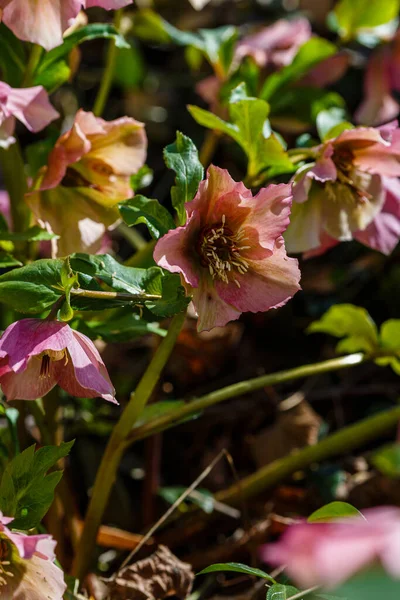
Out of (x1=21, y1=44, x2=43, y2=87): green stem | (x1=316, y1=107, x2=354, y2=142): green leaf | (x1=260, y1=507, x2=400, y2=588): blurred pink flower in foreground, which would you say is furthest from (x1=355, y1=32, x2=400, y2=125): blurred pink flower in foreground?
(x1=260, y1=507, x2=400, y2=588): blurred pink flower in foreground

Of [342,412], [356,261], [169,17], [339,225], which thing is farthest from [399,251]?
[169,17]

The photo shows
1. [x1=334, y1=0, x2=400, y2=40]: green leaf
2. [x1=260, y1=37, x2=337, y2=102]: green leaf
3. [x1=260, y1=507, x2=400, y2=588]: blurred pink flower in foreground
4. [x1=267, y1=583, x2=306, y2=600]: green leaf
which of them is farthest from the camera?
[x1=334, y1=0, x2=400, y2=40]: green leaf

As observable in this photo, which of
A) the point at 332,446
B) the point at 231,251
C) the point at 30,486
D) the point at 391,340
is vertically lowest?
the point at 332,446

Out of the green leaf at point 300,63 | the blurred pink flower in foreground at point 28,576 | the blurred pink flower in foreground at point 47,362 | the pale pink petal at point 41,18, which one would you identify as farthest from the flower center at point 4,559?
the green leaf at point 300,63

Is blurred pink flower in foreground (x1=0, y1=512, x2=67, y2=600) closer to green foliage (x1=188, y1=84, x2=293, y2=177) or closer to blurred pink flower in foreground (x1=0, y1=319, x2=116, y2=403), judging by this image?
blurred pink flower in foreground (x1=0, y1=319, x2=116, y2=403)

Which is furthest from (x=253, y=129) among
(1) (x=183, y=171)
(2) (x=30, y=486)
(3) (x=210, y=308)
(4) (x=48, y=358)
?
(2) (x=30, y=486)

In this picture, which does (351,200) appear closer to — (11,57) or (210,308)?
(210,308)
